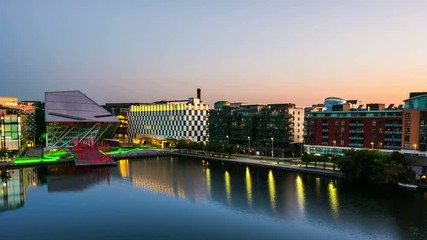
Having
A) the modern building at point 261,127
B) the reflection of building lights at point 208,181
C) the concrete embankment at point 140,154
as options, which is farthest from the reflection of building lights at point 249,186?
the concrete embankment at point 140,154

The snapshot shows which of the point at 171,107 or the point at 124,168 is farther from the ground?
the point at 171,107

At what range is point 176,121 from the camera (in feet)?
317

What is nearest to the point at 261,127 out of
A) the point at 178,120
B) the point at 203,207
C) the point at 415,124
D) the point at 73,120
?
the point at 178,120

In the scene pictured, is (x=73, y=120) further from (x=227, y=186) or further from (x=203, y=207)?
(x=203, y=207)

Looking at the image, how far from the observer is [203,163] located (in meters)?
71.2

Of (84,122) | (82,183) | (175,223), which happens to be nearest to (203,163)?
(82,183)

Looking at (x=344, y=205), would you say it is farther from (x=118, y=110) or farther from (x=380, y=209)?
(x=118, y=110)

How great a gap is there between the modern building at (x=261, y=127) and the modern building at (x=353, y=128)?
763 centimetres

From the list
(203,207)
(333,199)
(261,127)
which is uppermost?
(261,127)

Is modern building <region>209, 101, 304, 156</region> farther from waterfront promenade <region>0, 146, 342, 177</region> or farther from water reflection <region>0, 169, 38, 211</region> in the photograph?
water reflection <region>0, 169, 38, 211</region>

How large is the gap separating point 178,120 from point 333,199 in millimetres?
62414

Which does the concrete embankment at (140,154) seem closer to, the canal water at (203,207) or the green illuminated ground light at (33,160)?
the green illuminated ground light at (33,160)

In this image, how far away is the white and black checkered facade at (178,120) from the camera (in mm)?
94938

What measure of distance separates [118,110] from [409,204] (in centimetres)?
11930
